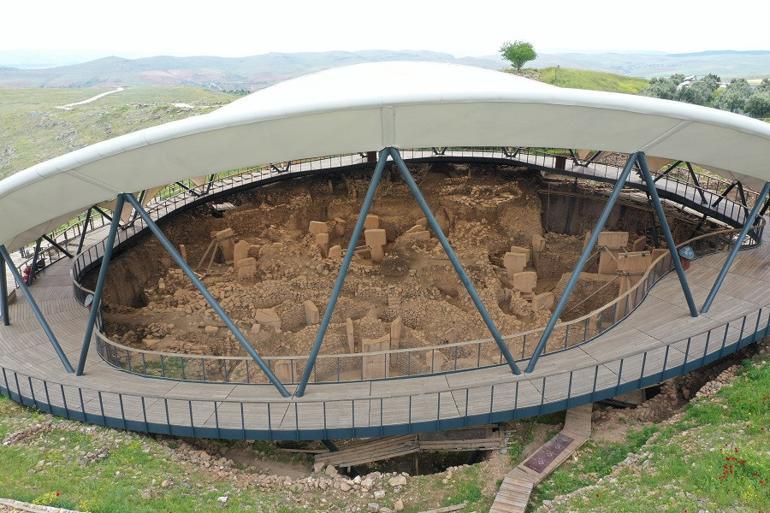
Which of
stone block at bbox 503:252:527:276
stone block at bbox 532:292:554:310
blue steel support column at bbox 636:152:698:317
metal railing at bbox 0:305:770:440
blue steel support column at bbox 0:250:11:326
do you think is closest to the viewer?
metal railing at bbox 0:305:770:440

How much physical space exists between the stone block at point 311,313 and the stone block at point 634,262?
13626 millimetres

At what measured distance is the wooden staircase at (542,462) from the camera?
12.1 m

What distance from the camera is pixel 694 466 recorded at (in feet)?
37.2

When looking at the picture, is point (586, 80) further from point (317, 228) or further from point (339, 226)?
point (317, 228)

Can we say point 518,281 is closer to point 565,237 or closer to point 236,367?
point 565,237

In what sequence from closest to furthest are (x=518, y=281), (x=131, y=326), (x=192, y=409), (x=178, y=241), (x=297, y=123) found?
(x=297, y=123)
(x=192, y=409)
(x=131, y=326)
(x=518, y=281)
(x=178, y=241)

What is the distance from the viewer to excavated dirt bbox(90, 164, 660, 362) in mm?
20031

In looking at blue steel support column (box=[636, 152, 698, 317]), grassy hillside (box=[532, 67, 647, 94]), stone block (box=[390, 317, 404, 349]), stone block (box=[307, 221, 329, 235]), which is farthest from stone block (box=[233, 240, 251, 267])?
grassy hillside (box=[532, 67, 647, 94])

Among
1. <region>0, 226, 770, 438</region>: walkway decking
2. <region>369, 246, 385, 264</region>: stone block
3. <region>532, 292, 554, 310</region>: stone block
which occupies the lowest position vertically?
<region>532, 292, 554, 310</region>: stone block

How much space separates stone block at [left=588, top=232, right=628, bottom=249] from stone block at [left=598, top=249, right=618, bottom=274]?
0.93 metres

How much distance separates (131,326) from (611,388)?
57.0ft

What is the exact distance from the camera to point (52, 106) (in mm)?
109312

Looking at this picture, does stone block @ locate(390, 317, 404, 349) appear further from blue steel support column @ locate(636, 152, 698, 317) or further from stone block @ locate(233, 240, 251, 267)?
stone block @ locate(233, 240, 251, 267)

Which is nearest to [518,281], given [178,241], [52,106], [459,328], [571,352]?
[459,328]
